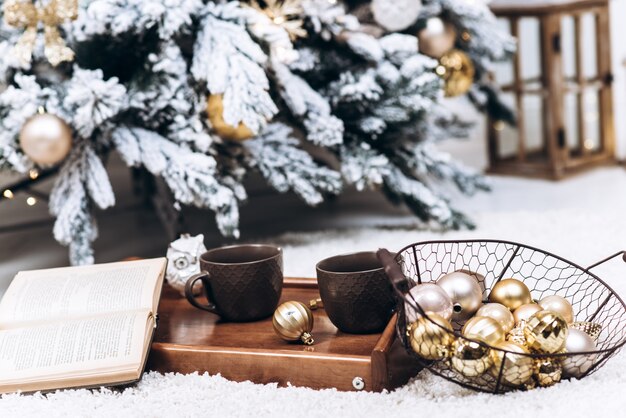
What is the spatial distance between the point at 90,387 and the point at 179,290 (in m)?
0.22

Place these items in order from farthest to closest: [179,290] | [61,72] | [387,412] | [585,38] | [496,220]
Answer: [585,38]
[496,220]
[61,72]
[179,290]
[387,412]

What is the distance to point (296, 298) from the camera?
36.8 inches

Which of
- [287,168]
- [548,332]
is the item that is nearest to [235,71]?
[287,168]

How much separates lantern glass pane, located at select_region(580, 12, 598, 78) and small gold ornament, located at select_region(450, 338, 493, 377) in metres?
1.33

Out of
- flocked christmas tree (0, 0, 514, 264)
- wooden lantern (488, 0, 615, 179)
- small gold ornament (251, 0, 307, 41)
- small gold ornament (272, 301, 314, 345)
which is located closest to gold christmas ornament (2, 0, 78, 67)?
flocked christmas tree (0, 0, 514, 264)

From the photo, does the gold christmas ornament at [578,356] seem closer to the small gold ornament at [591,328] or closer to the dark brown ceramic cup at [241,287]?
the small gold ornament at [591,328]

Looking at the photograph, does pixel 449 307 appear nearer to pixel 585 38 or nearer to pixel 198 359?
pixel 198 359

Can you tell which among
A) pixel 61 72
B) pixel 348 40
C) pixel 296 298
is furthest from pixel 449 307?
pixel 61 72

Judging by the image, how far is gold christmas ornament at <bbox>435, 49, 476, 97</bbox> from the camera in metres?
1.55

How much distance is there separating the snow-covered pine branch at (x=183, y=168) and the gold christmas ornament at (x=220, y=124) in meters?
0.06

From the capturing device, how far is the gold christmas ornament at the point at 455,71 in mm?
1554

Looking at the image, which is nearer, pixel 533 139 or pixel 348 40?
pixel 348 40

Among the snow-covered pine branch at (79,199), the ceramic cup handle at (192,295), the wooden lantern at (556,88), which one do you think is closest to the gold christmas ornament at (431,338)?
the ceramic cup handle at (192,295)

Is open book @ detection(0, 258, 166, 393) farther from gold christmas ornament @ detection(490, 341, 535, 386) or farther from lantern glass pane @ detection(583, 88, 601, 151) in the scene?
lantern glass pane @ detection(583, 88, 601, 151)
